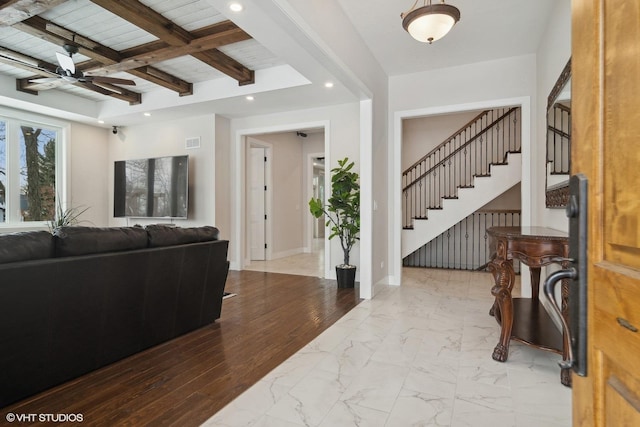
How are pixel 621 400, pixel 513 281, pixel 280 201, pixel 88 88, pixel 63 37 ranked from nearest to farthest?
pixel 621 400 < pixel 513 281 < pixel 63 37 < pixel 88 88 < pixel 280 201

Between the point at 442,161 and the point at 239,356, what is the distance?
5.27 m

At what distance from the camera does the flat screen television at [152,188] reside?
19.4ft

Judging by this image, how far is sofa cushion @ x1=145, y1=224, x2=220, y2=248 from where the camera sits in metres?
2.63

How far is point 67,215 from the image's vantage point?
248 inches

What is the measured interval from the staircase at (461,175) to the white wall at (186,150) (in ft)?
11.7

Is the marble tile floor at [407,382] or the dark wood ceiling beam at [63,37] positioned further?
the dark wood ceiling beam at [63,37]

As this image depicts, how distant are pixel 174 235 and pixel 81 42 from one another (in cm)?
301

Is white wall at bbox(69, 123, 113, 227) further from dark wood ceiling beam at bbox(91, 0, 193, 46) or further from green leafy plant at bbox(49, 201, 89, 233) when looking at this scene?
dark wood ceiling beam at bbox(91, 0, 193, 46)

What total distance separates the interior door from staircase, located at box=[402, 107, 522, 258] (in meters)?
2.94

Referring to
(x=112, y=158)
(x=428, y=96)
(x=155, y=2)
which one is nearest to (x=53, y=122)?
(x=112, y=158)

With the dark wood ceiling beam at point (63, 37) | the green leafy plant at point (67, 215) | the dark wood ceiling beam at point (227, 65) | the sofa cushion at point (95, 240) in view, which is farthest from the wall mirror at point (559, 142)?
the green leafy plant at point (67, 215)

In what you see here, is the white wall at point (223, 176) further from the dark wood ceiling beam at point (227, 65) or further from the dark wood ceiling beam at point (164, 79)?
the dark wood ceiling beam at point (227, 65)

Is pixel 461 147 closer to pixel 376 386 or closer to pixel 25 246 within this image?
pixel 376 386

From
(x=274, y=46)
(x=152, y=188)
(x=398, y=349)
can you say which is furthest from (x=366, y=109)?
(x=152, y=188)
